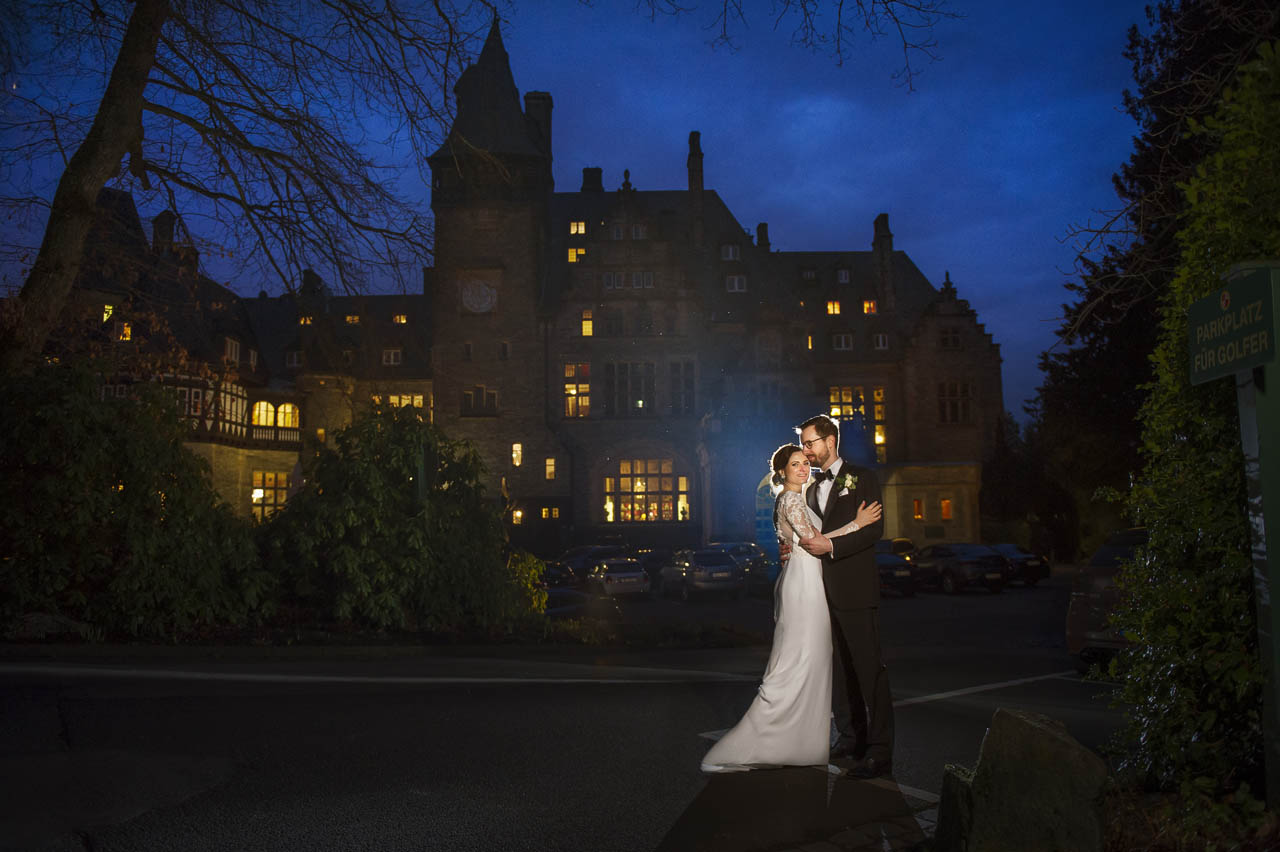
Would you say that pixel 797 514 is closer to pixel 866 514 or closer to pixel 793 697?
pixel 866 514

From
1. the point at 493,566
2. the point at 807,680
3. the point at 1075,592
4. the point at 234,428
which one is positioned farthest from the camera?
the point at 234,428

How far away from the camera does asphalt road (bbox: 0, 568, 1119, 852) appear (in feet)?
14.8

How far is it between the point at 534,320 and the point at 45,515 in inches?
1420

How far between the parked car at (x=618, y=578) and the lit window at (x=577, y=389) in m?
18.3

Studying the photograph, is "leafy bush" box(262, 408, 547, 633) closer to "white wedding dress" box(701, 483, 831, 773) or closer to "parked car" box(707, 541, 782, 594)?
"white wedding dress" box(701, 483, 831, 773)

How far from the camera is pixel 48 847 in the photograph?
4.12m

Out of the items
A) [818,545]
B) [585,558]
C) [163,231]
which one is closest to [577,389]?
[585,558]

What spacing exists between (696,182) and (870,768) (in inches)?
1934

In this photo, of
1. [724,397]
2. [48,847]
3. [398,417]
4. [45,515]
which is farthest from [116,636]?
[724,397]

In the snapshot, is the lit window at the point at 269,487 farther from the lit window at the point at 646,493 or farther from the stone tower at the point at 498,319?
the lit window at the point at 646,493

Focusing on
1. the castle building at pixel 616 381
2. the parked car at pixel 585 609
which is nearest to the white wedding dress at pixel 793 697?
the parked car at pixel 585 609

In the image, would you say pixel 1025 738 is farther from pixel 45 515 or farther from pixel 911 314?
pixel 911 314

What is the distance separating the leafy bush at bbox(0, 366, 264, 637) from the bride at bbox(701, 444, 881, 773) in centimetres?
818

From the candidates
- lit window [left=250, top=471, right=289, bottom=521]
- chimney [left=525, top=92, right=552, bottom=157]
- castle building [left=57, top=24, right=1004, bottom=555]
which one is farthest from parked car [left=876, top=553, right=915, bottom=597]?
chimney [left=525, top=92, right=552, bottom=157]
